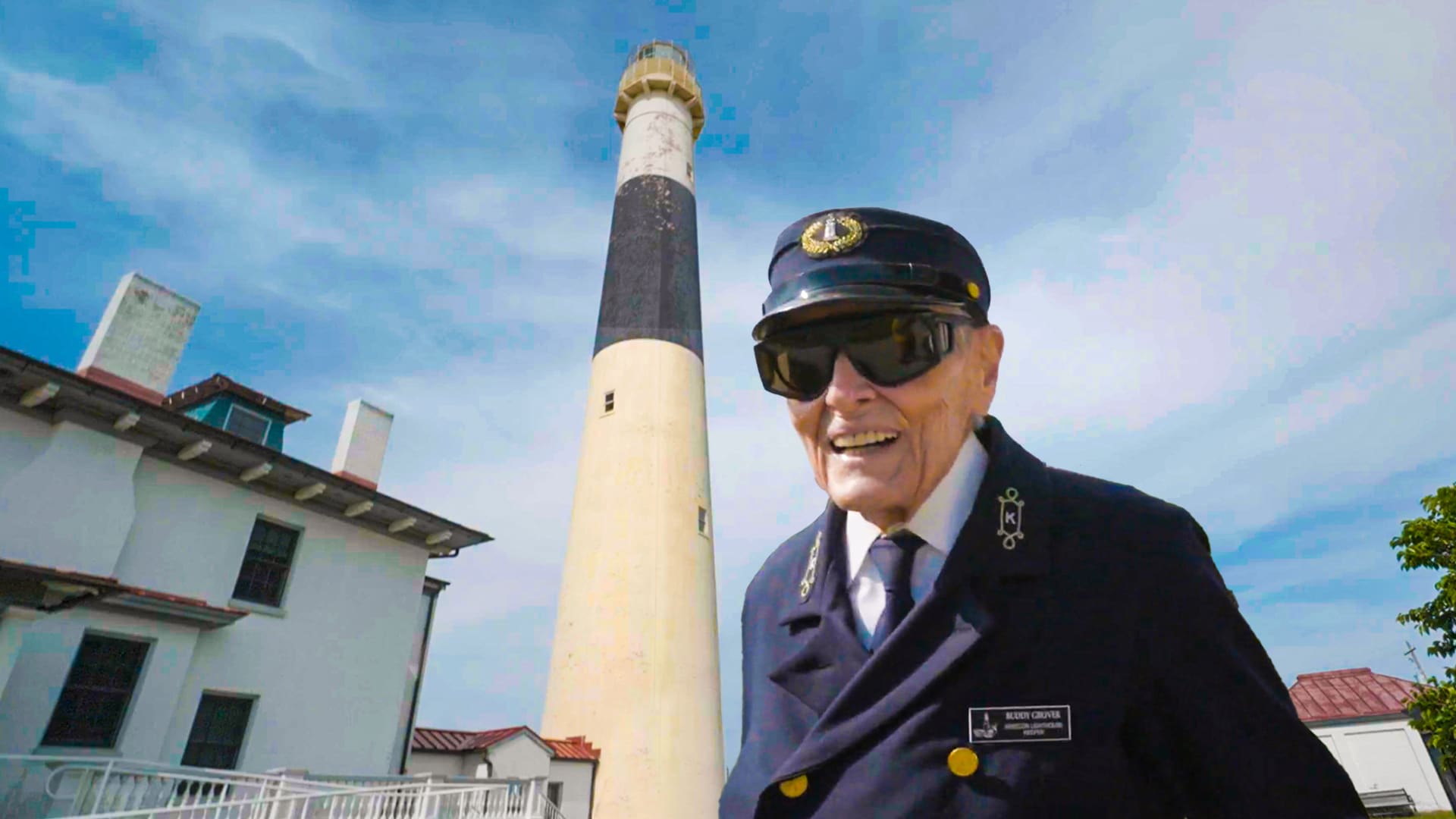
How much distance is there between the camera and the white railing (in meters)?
7.72

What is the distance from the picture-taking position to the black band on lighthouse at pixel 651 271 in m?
15.5

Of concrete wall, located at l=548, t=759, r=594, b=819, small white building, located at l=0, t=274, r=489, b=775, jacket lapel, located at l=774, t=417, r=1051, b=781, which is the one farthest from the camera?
concrete wall, located at l=548, t=759, r=594, b=819

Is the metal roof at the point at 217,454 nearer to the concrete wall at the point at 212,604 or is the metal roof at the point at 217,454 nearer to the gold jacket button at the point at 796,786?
the concrete wall at the point at 212,604

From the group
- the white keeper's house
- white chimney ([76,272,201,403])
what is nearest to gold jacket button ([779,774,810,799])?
the white keeper's house

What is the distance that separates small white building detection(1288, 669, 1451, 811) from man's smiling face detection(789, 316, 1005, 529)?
89.1 ft

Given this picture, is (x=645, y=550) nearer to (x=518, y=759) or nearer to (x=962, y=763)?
(x=518, y=759)

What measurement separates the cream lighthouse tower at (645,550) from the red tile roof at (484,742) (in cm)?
23

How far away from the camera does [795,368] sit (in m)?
1.54

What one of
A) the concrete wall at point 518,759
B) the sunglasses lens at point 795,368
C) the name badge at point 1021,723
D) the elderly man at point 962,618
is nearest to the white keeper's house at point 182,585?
the concrete wall at point 518,759

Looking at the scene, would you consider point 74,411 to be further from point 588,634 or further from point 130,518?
point 588,634

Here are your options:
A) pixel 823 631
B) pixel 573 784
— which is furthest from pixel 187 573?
pixel 823 631

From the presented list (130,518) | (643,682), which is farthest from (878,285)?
(130,518)

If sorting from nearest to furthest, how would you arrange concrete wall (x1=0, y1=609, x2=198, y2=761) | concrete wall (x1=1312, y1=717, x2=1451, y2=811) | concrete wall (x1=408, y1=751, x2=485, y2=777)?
concrete wall (x1=0, y1=609, x2=198, y2=761) → concrete wall (x1=408, y1=751, x2=485, y2=777) → concrete wall (x1=1312, y1=717, x2=1451, y2=811)

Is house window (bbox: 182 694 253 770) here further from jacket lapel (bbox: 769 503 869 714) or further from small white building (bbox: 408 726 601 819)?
jacket lapel (bbox: 769 503 869 714)
